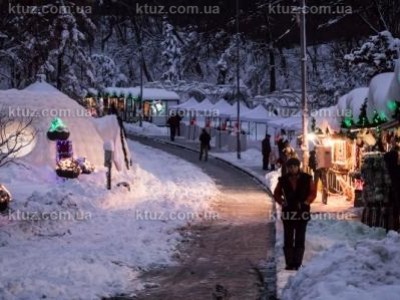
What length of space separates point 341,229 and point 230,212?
4734mm

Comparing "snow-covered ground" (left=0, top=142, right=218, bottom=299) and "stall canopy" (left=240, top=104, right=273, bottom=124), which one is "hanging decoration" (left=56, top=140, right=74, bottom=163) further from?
"stall canopy" (left=240, top=104, right=273, bottom=124)

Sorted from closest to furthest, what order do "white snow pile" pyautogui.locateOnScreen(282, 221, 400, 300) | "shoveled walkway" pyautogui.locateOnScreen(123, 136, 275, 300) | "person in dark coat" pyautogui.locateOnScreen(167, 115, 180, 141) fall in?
"white snow pile" pyautogui.locateOnScreen(282, 221, 400, 300) → "shoveled walkway" pyautogui.locateOnScreen(123, 136, 275, 300) → "person in dark coat" pyautogui.locateOnScreen(167, 115, 180, 141)

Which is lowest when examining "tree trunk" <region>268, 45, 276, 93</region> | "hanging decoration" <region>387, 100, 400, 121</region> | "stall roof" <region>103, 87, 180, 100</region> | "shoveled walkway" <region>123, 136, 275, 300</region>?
"shoveled walkway" <region>123, 136, 275, 300</region>

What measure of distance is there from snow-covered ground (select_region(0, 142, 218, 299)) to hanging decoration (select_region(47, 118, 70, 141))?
1.16 meters

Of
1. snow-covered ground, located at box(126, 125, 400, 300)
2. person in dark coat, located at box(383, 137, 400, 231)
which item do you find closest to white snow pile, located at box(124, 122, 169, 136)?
person in dark coat, located at box(383, 137, 400, 231)

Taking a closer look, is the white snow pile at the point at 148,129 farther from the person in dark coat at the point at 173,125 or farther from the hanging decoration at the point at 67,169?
the hanging decoration at the point at 67,169

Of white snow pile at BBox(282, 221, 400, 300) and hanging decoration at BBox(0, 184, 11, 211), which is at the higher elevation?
white snow pile at BBox(282, 221, 400, 300)

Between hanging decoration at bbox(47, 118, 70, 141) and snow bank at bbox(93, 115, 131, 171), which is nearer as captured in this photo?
hanging decoration at bbox(47, 118, 70, 141)

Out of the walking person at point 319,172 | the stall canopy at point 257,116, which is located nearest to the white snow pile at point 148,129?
the stall canopy at point 257,116

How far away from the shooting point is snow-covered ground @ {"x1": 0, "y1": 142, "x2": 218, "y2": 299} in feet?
34.0

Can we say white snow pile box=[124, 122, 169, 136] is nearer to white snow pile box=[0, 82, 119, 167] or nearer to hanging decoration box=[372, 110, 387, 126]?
white snow pile box=[0, 82, 119, 167]

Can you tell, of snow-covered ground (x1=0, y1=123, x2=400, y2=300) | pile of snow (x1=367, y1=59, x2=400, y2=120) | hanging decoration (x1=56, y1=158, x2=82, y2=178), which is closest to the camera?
snow-covered ground (x1=0, y1=123, x2=400, y2=300)

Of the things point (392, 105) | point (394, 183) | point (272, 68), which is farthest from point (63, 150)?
point (272, 68)

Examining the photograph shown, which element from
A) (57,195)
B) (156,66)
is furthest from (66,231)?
(156,66)
